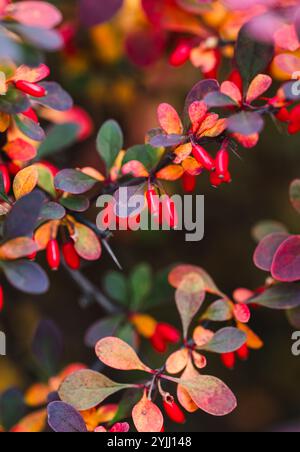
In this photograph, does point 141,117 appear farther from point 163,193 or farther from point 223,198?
point 163,193

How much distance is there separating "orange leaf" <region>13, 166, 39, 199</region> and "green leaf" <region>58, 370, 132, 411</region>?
209 millimetres

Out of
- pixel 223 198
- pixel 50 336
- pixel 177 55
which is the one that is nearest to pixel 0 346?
pixel 50 336

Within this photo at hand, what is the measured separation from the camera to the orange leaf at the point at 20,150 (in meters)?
0.75

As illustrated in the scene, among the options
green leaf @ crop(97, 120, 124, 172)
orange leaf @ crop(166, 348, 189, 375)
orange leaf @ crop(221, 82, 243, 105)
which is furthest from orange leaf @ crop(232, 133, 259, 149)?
orange leaf @ crop(166, 348, 189, 375)

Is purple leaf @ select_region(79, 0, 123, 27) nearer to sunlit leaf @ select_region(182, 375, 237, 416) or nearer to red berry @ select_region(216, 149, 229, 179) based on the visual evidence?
red berry @ select_region(216, 149, 229, 179)

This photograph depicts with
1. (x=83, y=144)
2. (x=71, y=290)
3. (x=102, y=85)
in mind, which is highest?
(x=102, y=85)

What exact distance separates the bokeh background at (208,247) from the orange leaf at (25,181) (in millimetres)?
602

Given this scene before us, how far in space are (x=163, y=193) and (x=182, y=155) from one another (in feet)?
0.19

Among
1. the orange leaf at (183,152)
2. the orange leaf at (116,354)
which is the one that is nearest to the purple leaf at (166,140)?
the orange leaf at (183,152)

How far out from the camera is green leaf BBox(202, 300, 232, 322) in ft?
2.43

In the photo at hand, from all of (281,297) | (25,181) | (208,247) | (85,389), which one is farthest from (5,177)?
(208,247)

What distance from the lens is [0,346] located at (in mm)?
786

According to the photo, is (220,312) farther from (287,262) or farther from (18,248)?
(18,248)

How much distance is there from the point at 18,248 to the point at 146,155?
189 mm
